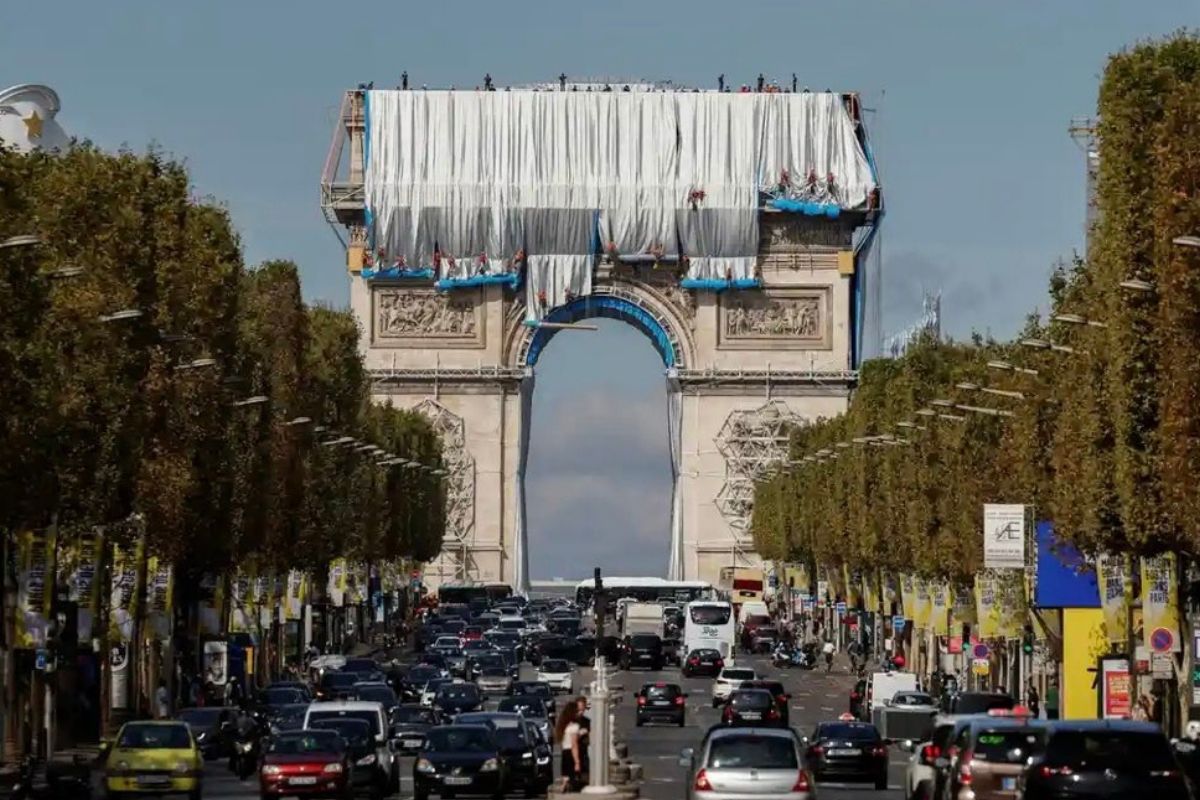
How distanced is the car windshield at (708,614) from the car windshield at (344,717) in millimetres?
70211

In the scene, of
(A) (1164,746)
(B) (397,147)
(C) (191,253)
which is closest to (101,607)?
(C) (191,253)

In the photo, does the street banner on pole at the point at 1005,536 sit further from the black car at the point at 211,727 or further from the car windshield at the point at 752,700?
the black car at the point at 211,727

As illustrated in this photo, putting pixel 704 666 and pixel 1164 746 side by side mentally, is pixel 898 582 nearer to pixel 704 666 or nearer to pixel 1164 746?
pixel 704 666

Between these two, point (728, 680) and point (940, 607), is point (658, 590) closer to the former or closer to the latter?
point (940, 607)

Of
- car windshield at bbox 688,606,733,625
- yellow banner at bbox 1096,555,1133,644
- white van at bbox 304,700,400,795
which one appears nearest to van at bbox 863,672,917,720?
yellow banner at bbox 1096,555,1133,644

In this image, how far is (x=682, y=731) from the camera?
98.9 m

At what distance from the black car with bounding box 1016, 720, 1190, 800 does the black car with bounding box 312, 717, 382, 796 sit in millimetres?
23171

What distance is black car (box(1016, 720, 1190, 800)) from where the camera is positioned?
140 feet

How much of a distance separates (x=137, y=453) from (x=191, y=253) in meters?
14.2

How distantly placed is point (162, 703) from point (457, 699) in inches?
337

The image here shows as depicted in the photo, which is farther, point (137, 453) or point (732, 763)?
point (137, 453)

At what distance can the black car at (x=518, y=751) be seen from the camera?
226 feet

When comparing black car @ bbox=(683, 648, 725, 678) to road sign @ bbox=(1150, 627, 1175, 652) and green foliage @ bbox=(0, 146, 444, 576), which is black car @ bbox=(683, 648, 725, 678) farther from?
road sign @ bbox=(1150, 627, 1175, 652)

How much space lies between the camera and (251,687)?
114m
